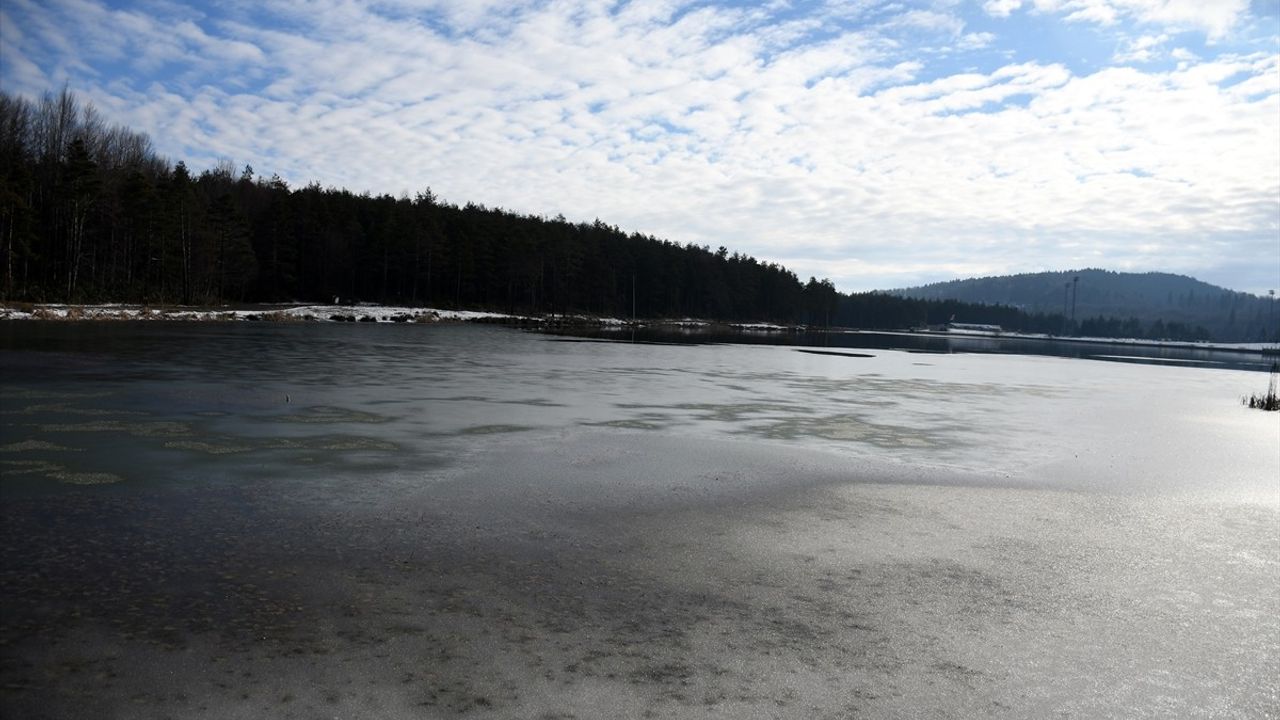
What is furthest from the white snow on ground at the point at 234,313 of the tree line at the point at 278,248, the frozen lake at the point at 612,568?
the frozen lake at the point at 612,568

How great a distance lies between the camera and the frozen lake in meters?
3.98

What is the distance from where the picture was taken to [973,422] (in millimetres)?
15984

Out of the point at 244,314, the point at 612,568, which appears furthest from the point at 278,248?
the point at 612,568

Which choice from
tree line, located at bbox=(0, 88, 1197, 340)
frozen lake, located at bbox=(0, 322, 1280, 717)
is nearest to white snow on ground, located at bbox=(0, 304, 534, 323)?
tree line, located at bbox=(0, 88, 1197, 340)

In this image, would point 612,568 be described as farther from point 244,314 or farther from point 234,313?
point 244,314

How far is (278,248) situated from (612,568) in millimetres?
96075

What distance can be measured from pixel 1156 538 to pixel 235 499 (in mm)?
9204

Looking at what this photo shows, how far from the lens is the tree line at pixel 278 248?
61219 mm

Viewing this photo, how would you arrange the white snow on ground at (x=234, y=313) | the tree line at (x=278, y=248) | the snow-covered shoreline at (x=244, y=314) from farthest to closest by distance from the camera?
1. the tree line at (x=278, y=248)
2. the snow-covered shoreline at (x=244, y=314)
3. the white snow on ground at (x=234, y=313)

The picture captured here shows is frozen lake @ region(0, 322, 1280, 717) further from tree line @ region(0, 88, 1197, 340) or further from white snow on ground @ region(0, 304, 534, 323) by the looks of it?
tree line @ region(0, 88, 1197, 340)

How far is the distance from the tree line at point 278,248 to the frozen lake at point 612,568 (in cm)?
5643

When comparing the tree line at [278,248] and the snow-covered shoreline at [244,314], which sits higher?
the tree line at [278,248]

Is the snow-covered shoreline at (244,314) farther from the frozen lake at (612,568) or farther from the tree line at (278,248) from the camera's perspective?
the frozen lake at (612,568)

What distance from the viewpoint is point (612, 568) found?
584cm
